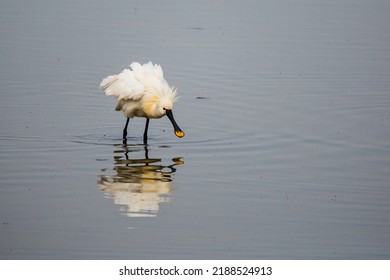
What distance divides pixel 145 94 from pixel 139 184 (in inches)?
128

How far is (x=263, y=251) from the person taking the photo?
10.5 meters

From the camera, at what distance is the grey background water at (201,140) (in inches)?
431

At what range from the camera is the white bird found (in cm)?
1559

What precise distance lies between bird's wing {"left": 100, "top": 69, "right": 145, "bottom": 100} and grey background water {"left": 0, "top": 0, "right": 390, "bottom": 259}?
58 cm

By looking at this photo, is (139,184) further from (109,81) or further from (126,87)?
(109,81)

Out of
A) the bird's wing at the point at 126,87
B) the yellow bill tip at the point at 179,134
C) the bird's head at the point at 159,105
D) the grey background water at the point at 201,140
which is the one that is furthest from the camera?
the bird's wing at the point at 126,87

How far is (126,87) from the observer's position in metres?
15.8

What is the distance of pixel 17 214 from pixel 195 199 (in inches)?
85.8

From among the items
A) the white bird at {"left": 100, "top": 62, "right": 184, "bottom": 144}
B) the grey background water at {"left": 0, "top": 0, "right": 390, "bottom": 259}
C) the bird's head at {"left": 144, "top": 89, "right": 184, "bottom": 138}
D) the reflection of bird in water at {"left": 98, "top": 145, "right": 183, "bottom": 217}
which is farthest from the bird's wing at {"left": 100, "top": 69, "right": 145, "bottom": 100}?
the reflection of bird in water at {"left": 98, "top": 145, "right": 183, "bottom": 217}

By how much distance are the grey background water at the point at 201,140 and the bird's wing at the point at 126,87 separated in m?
0.58

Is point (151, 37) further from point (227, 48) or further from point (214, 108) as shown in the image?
point (214, 108)

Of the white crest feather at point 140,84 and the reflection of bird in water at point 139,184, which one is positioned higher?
Answer: the white crest feather at point 140,84

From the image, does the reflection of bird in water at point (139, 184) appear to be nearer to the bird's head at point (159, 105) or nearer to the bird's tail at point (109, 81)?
the bird's head at point (159, 105)

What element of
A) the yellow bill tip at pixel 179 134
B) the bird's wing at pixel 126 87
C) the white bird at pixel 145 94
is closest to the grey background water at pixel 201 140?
the yellow bill tip at pixel 179 134
